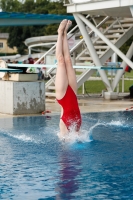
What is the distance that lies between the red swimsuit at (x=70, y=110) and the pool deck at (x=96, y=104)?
17.3 ft

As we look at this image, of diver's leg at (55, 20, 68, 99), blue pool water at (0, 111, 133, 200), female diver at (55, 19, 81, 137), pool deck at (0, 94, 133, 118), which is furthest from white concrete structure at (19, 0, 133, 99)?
female diver at (55, 19, 81, 137)

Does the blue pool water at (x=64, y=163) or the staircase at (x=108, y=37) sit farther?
the staircase at (x=108, y=37)

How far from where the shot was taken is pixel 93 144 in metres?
11.2

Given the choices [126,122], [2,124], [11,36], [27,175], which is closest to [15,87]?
[2,124]

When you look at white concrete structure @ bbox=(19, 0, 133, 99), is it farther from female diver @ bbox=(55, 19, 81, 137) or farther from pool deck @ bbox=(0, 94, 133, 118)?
female diver @ bbox=(55, 19, 81, 137)

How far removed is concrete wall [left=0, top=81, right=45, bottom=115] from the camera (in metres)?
16.7

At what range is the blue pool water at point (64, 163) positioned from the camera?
25.0 feet

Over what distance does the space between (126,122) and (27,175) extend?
6.71 m

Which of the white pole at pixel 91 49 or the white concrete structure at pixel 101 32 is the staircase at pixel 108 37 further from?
the white pole at pixel 91 49

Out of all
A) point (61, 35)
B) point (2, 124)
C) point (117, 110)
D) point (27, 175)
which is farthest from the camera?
point (117, 110)

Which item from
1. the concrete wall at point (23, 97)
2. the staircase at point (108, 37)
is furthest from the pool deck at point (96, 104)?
the staircase at point (108, 37)

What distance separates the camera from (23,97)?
16703mm

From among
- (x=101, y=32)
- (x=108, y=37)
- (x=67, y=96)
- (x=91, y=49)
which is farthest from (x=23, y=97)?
(x=108, y=37)

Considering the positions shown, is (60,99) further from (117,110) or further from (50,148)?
(117,110)
